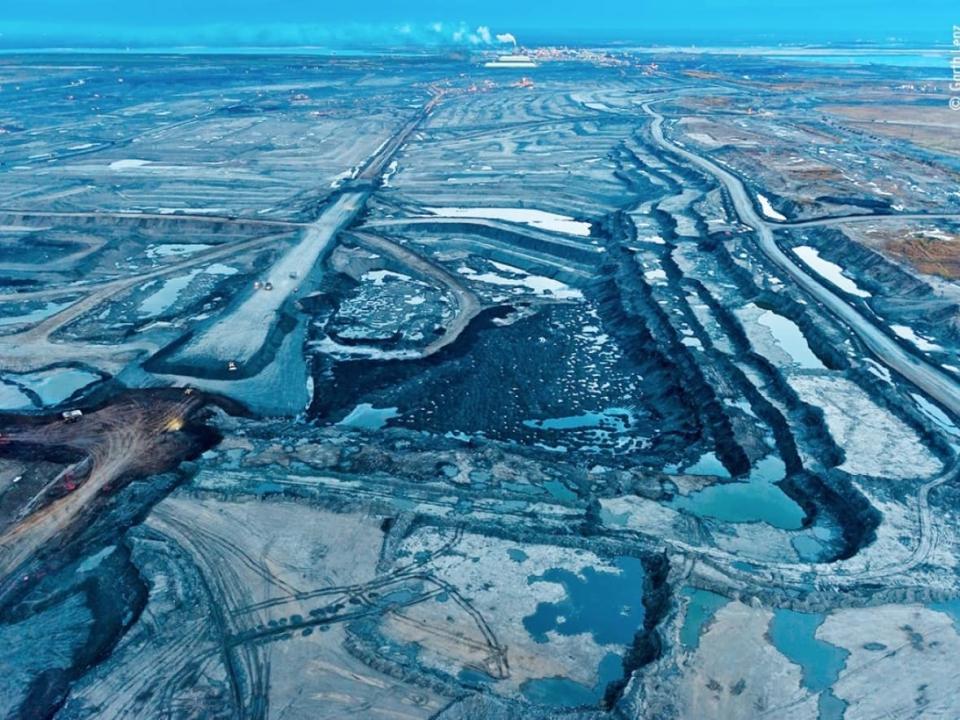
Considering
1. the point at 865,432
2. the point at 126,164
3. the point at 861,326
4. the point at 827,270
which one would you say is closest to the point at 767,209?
the point at 827,270

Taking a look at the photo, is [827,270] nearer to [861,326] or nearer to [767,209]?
[861,326]

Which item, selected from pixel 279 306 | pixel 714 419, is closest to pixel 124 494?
pixel 279 306

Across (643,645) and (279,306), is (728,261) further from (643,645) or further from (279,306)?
(643,645)

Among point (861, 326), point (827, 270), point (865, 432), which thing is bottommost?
point (865, 432)

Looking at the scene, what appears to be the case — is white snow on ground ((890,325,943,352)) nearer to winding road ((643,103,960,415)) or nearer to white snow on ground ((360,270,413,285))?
winding road ((643,103,960,415))

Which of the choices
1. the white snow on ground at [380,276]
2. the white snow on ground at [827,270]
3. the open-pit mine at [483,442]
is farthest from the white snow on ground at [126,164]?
the white snow on ground at [827,270]

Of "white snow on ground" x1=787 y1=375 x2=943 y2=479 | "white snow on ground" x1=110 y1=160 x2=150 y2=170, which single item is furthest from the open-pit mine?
"white snow on ground" x1=110 y1=160 x2=150 y2=170

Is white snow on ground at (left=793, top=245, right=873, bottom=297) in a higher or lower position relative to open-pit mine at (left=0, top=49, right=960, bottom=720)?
higher
